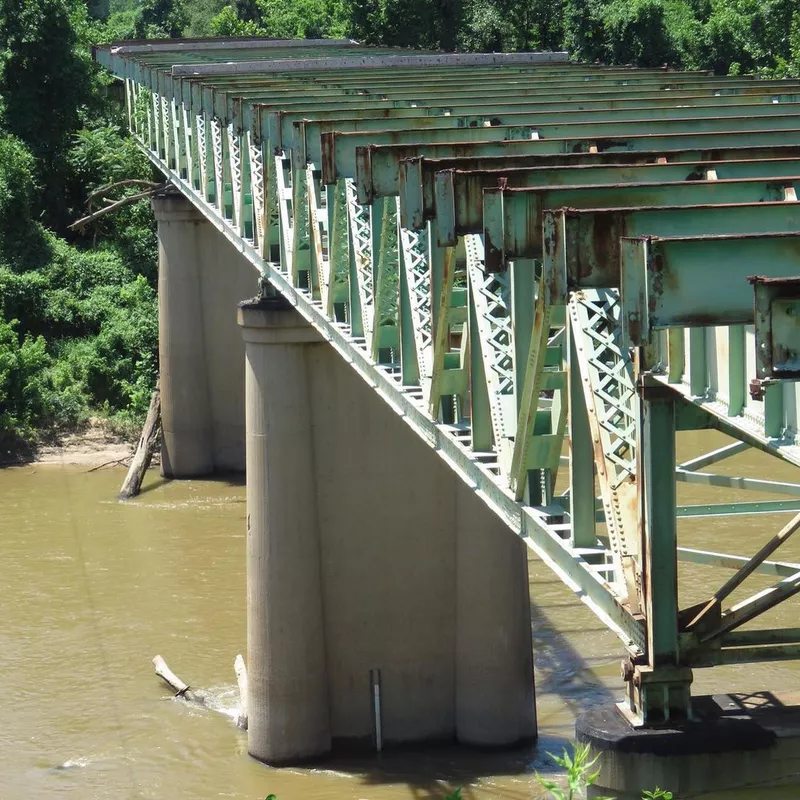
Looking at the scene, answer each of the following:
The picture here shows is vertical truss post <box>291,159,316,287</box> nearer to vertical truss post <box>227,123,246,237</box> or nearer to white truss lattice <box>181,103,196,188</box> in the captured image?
vertical truss post <box>227,123,246,237</box>

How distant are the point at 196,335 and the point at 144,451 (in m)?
2.38

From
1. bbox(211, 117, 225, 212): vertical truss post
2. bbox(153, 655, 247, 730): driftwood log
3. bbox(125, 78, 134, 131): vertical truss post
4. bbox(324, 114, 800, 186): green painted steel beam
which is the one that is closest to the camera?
bbox(324, 114, 800, 186): green painted steel beam

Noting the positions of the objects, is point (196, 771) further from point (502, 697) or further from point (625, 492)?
point (625, 492)

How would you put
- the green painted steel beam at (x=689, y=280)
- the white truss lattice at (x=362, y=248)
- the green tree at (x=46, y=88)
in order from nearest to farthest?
the green painted steel beam at (x=689, y=280)
the white truss lattice at (x=362, y=248)
the green tree at (x=46, y=88)

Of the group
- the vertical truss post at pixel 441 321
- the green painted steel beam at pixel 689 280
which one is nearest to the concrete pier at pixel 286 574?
the vertical truss post at pixel 441 321

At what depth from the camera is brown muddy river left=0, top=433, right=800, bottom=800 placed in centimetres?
1717

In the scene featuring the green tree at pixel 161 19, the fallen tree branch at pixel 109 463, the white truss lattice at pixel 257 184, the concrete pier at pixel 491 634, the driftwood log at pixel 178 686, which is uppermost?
the green tree at pixel 161 19

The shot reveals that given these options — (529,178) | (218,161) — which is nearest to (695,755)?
(529,178)

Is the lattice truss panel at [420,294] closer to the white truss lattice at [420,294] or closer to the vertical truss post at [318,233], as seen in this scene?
the white truss lattice at [420,294]

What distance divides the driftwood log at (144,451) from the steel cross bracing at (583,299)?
13.4 metres

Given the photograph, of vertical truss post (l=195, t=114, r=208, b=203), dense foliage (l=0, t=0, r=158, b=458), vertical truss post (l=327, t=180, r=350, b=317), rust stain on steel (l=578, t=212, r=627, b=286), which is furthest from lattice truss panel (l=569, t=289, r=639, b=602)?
dense foliage (l=0, t=0, r=158, b=458)

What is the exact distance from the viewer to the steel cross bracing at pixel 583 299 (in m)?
5.97

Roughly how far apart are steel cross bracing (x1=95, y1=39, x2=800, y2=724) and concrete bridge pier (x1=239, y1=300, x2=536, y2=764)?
1.70 metres

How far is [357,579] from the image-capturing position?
58.3 feet
